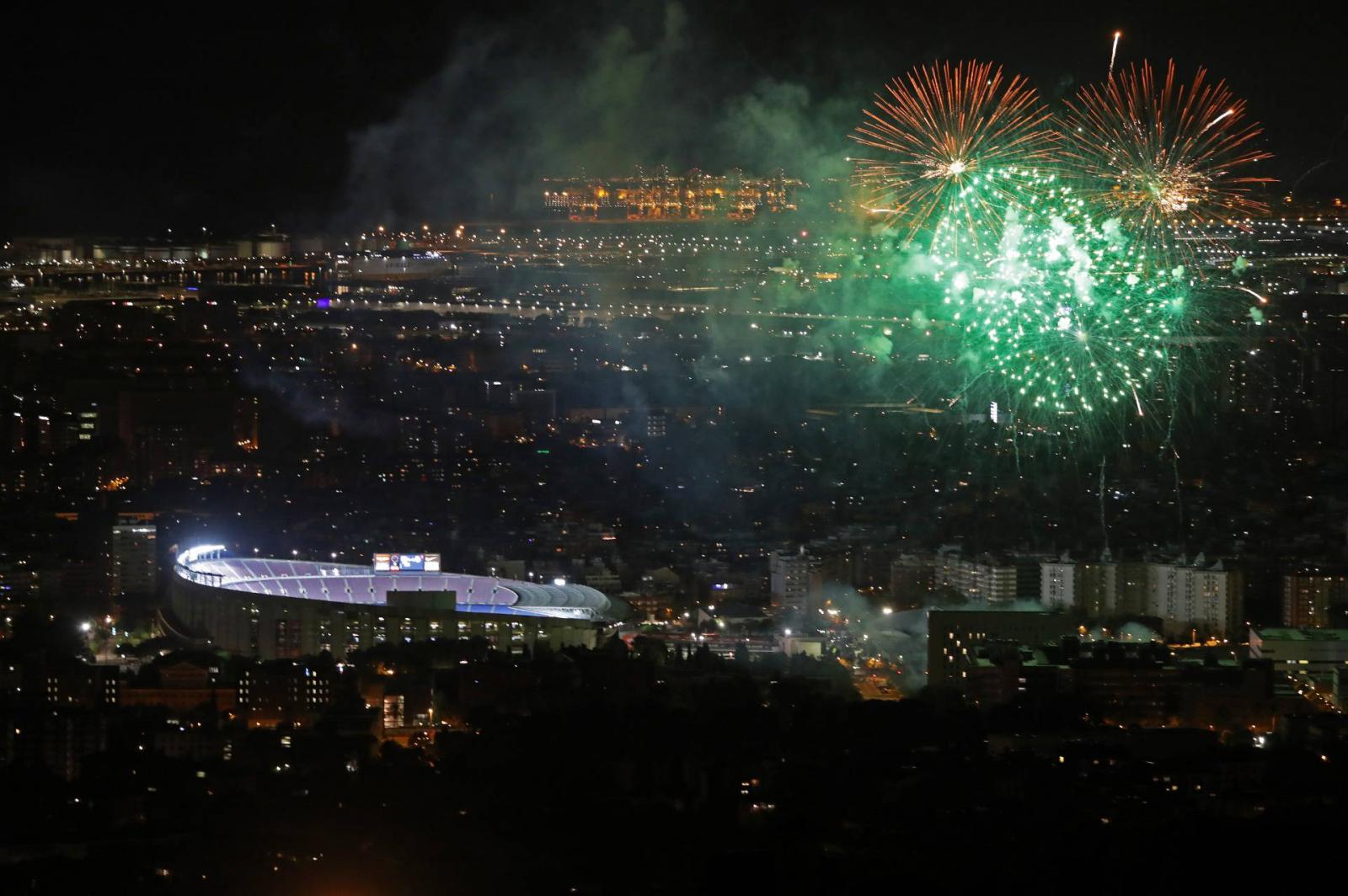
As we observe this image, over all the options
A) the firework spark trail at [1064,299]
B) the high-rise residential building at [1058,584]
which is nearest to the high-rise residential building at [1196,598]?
the high-rise residential building at [1058,584]

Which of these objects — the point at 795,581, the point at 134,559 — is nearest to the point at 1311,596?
Result: the point at 795,581

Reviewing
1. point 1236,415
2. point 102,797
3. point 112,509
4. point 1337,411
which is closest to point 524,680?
point 102,797

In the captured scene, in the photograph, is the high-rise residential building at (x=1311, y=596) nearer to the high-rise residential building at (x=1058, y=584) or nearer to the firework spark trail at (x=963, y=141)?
the high-rise residential building at (x=1058, y=584)

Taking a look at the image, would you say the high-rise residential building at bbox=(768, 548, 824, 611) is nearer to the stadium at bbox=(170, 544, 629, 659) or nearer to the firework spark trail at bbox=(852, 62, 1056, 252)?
the stadium at bbox=(170, 544, 629, 659)

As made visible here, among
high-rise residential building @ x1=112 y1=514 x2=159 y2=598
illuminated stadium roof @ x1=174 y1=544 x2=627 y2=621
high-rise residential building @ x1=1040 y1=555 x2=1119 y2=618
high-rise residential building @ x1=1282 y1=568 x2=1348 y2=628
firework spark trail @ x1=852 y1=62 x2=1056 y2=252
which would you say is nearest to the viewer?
firework spark trail @ x1=852 y1=62 x2=1056 y2=252

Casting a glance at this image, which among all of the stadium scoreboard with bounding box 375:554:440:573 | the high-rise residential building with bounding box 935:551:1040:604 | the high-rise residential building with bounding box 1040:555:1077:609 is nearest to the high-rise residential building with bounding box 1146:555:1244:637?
the high-rise residential building with bounding box 1040:555:1077:609

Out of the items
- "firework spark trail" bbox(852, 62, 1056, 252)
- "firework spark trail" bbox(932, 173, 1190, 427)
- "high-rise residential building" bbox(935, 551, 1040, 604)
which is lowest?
"high-rise residential building" bbox(935, 551, 1040, 604)

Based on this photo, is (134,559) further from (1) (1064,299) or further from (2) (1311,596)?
(2) (1311,596)
